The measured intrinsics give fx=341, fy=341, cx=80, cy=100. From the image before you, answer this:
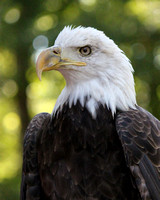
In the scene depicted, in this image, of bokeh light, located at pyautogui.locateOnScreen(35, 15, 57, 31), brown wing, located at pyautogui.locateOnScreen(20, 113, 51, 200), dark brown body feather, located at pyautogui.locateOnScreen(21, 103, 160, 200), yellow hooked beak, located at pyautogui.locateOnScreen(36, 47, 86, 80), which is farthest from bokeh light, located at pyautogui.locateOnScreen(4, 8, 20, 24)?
dark brown body feather, located at pyautogui.locateOnScreen(21, 103, 160, 200)

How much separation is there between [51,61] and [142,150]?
3.72 feet

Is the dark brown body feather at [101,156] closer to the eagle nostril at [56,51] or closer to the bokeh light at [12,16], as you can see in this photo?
the eagle nostril at [56,51]

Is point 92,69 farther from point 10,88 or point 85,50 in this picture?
point 10,88

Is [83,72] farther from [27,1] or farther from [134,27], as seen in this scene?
[27,1]

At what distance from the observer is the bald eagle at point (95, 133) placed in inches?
A: 117

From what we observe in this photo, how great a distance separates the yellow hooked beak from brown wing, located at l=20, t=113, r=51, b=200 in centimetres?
64

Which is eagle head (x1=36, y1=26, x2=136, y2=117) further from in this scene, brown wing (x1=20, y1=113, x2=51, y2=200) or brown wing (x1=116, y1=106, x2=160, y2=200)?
brown wing (x1=20, y1=113, x2=51, y2=200)

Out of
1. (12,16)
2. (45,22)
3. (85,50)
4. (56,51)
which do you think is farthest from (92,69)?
(12,16)

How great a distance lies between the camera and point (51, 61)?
311 centimetres

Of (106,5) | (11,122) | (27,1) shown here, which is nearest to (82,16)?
(106,5)

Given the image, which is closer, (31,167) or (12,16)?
(31,167)

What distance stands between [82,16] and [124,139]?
4805mm

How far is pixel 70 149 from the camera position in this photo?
3117 millimetres

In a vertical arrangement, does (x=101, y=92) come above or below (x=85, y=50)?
below
